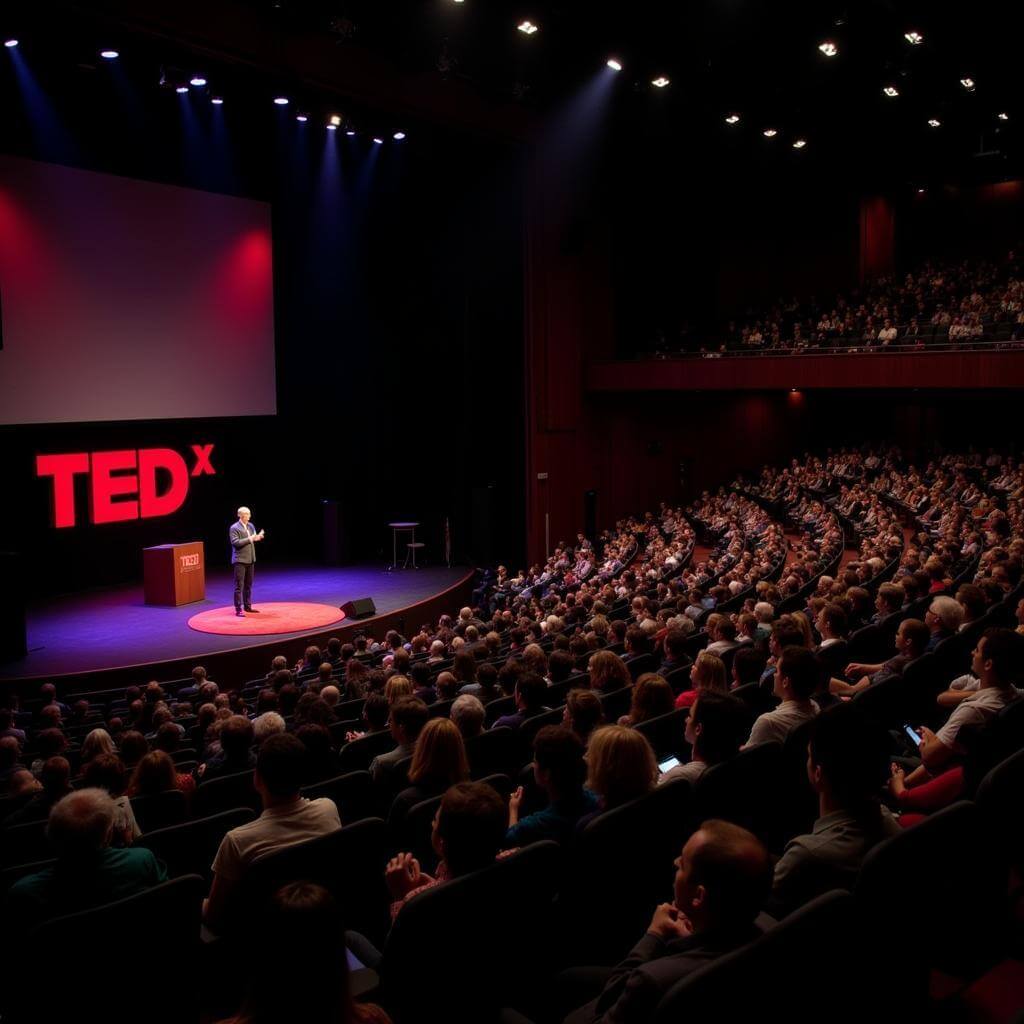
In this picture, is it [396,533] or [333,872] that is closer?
[333,872]

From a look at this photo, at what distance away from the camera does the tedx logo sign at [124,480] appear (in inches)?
605

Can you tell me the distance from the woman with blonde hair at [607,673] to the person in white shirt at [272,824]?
2.31 metres

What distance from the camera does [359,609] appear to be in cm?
1416

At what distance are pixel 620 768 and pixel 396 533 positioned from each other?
53.3 ft

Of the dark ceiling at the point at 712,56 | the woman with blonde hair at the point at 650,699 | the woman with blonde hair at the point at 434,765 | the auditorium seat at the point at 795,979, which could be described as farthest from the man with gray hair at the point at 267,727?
the dark ceiling at the point at 712,56

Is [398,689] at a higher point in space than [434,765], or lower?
lower

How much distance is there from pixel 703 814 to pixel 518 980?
2.92 ft

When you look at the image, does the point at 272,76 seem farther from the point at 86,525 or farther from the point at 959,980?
the point at 959,980

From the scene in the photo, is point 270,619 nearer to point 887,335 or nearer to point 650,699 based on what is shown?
point 650,699

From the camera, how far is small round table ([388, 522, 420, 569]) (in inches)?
735

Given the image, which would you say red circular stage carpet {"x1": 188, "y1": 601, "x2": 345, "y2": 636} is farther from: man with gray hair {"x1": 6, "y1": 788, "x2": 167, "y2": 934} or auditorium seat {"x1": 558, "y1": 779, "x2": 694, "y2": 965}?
auditorium seat {"x1": 558, "y1": 779, "x2": 694, "y2": 965}

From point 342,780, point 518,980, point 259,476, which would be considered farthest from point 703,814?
point 259,476

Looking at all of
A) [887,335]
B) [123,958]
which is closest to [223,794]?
[123,958]

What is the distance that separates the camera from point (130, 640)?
508 inches
